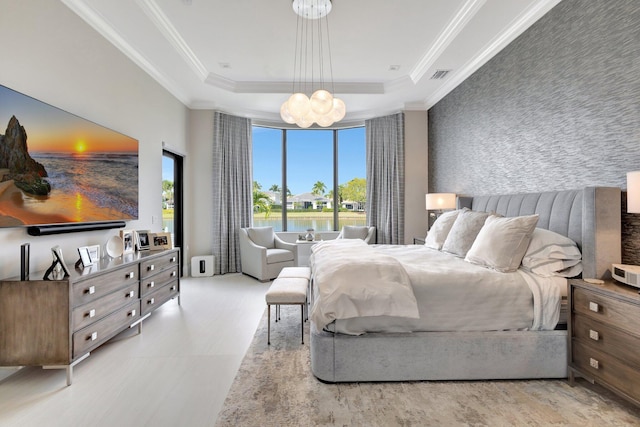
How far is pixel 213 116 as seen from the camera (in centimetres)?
550

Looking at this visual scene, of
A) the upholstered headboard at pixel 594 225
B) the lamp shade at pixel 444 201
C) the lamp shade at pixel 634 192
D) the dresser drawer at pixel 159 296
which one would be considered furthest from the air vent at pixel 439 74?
the dresser drawer at pixel 159 296

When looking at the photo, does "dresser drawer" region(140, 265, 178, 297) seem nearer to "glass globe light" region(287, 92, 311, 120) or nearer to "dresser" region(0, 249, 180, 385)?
"dresser" region(0, 249, 180, 385)

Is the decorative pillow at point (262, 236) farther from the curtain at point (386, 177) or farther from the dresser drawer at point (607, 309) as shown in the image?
the dresser drawer at point (607, 309)

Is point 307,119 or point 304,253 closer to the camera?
point 307,119

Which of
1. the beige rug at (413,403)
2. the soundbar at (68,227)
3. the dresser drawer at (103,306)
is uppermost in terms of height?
the soundbar at (68,227)

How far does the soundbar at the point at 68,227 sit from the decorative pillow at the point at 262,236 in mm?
2327

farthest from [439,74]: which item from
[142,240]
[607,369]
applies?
[142,240]

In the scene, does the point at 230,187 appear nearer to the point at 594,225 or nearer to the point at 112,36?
the point at 112,36

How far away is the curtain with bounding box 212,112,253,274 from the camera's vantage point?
551cm

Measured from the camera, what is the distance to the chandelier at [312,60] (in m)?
3.07

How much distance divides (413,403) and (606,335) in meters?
1.17

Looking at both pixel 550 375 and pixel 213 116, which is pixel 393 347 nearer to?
pixel 550 375

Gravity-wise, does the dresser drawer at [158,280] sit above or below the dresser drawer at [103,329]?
above

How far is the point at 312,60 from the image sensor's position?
4.14 meters
